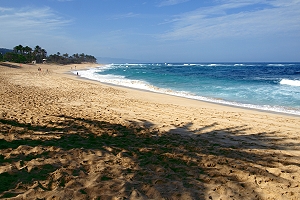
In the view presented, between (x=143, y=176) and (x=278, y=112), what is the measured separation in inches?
387

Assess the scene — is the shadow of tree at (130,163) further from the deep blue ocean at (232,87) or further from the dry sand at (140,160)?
the deep blue ocean at (232,87)

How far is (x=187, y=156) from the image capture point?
14.8 ft

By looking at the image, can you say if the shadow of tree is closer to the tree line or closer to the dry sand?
the dry sand

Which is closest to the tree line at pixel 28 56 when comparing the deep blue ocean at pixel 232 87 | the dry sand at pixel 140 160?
the deep blue ocean at pixel 232 87

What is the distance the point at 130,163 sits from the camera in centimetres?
397

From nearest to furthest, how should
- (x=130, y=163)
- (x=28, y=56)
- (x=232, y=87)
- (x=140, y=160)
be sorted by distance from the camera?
(x=130, y=163)
(x=140, y=160)
(x=232, y=87)
(x=28, y=56)

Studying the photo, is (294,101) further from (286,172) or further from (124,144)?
(124,144)

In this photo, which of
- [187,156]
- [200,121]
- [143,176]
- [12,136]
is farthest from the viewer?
[200,121]

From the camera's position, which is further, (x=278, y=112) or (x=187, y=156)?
(x=278, y=112)

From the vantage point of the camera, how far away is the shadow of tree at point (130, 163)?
10.1 ft

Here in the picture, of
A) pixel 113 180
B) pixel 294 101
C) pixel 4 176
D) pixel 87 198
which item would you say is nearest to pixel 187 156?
pixel 113 180

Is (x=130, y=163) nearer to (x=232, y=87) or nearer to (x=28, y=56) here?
(x=232, y=87)

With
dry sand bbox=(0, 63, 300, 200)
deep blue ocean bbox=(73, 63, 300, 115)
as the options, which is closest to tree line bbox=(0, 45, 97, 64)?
deep blue ocean bbox=(73, 63, 300, 115)

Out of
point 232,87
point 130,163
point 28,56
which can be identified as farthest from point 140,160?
point 28,56
